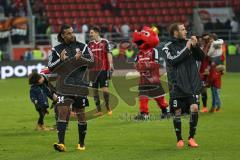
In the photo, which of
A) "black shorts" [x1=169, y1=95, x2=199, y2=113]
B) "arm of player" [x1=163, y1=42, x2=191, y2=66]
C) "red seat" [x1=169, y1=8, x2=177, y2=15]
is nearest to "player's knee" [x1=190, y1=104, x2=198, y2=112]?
"black shorts" [x1=169, y1=95, x2=199, y2=113]

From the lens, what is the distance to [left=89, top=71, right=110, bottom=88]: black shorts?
18922 millimetres

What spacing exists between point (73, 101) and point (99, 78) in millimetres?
6440

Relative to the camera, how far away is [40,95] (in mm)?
15531

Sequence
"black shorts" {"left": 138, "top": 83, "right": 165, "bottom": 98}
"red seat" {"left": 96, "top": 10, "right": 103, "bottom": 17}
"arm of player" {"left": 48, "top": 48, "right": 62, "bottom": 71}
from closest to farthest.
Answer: "arm of player" {"left": 48, "top": 48, "right": 62, "bottom": 71} < "black shorts" {"left": 138, "top": 83, "right": 165, "bottom": 98} < "red seat" {"left": 96, "top": 10, "right": 103, "bottom": 17}

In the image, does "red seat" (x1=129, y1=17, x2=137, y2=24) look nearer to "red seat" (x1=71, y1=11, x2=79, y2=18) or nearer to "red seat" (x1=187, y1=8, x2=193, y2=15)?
"red seat" (x1=71, y1=11, x2=79, y2=18)

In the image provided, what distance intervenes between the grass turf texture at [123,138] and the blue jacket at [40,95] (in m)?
0.61

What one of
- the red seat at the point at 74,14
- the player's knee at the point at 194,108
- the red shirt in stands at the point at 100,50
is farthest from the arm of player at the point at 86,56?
the red seat at the point at 74,14

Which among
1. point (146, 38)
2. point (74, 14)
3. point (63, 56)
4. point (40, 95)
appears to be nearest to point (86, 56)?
point (63, 56)

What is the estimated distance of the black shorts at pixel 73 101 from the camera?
12.5 metres

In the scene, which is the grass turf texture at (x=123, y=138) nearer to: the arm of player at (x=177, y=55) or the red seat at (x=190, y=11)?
the arm of player at (x=177, y=55)

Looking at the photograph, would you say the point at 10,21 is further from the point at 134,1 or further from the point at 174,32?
the point at 174,32

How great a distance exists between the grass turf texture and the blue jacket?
2.01 ft

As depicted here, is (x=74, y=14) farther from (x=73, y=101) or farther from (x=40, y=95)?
(x=73, y=101)

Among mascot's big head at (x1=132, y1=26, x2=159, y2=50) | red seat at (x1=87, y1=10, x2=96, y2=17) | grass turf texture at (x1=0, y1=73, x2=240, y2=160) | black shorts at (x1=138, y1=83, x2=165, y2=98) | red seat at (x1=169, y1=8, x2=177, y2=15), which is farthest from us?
red seat at (x1=169, y1=8, x2=177, y2=15)
